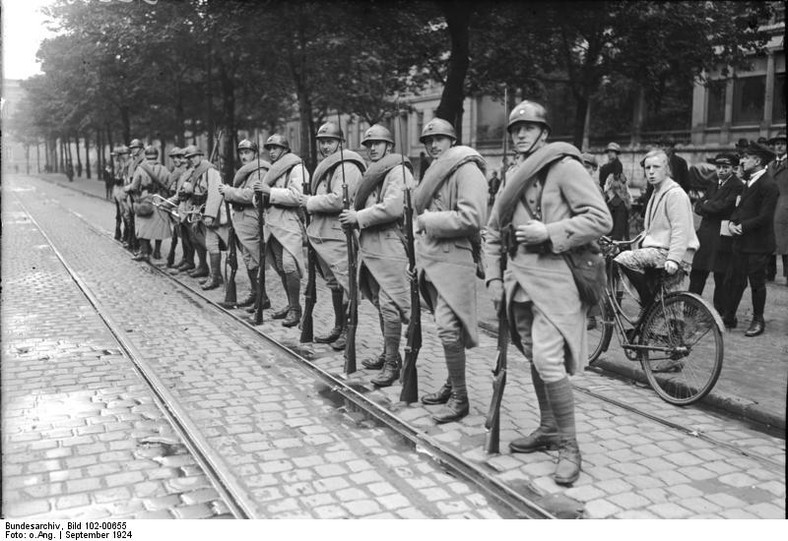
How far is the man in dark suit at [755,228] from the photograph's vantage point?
323 inches

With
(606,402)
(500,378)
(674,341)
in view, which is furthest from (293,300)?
(500,378)

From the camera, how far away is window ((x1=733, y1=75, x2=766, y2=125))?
103 ft

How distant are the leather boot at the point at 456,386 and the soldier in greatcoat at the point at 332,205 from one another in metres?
2.31

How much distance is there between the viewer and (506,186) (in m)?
4.74

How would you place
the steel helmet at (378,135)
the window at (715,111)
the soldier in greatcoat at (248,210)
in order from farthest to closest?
the window at (715,111)
the soldier in greatcoat at (248,210)
the steel helmet at (378,135)

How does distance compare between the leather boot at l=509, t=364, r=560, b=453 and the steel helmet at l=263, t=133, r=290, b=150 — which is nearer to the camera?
the leather boot at l=509, t=364, r=560, b=453

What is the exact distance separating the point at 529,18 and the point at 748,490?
1236 cm

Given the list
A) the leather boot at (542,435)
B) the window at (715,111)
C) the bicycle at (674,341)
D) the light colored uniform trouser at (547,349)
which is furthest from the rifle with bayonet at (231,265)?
the window at (715,111)

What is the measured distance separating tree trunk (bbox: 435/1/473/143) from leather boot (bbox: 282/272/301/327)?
5.51 m

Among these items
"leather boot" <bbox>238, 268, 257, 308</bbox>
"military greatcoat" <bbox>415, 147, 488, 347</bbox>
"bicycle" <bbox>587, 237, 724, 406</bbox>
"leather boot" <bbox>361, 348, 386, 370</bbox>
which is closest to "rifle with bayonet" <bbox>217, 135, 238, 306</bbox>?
"leather boot" <bbox>238, 268, 257, 308</bbox>

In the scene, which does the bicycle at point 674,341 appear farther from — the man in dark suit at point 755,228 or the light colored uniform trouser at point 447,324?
the man in dark suit at point 755,228

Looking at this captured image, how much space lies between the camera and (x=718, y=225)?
28.4 feet

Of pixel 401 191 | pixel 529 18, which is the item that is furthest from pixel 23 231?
pixel 401 191

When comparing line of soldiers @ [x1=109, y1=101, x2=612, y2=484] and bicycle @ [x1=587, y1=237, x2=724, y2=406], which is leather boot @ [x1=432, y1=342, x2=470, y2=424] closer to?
line of soldiers @ [x1=109, y1=101, x2=612, y2=484]
